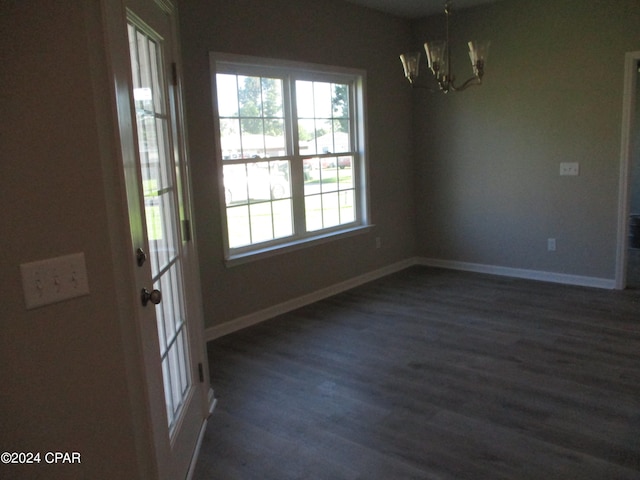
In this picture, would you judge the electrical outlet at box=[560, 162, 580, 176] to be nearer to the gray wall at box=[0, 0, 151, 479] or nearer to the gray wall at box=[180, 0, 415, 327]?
the gray wall at box=[180, 0, 415, 327]

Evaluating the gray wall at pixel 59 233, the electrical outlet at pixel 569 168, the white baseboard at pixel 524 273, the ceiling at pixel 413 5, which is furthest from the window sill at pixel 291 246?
the gray wall at pixel 59 233

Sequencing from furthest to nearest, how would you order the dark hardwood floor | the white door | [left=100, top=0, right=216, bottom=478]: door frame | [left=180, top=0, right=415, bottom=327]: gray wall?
[left=180, top=0, right=415, bottom=327]: gray wall < the dark hardwood floor < the white door < [left=100, top=0, right=216, bottom=478]: door frame

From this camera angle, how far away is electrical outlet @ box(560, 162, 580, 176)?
15.9 ft

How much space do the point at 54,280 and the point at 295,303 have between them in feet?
11.2

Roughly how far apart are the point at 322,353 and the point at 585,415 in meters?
1.65

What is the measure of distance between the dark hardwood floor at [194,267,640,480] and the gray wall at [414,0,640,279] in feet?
2.37

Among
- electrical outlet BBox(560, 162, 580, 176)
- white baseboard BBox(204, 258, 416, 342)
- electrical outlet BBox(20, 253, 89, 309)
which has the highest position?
electrical outlet BBox(560, 162, 580, 176)

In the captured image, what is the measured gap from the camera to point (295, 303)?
466cm

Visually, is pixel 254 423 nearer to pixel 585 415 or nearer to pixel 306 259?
pixel 585 415

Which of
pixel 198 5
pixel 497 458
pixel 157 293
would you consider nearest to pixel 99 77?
pixel 157 293

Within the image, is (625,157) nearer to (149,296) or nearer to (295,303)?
(295,303)

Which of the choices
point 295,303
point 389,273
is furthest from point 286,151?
point 389,273

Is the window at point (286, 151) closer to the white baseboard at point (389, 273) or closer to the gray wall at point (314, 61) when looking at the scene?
the gray wall at point (314, 61)

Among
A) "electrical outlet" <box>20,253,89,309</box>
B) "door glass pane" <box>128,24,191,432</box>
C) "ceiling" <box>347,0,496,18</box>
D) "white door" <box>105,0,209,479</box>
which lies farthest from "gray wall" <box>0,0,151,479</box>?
"ceiling" <box>347,0,496,18</box>
